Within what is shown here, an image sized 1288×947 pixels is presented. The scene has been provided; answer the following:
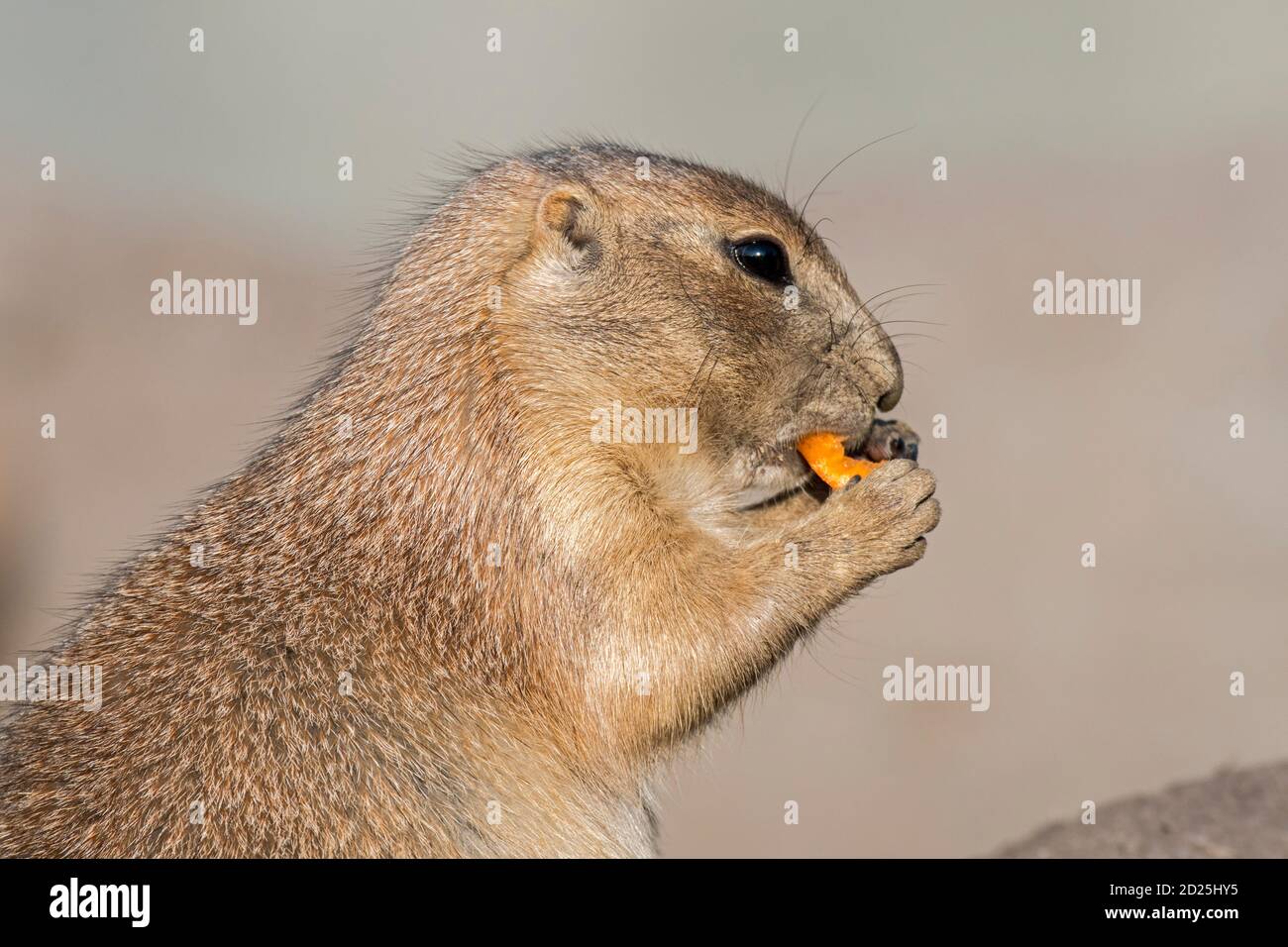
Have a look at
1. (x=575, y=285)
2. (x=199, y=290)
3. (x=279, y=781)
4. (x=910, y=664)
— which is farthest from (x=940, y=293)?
(x=279, y=781)

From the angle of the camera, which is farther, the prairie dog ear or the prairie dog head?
the prairie dog ear

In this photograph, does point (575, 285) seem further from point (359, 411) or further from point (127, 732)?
point (127, 732)

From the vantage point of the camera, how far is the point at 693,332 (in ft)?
19.1

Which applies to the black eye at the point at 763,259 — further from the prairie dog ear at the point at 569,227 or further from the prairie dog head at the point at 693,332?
the prairie dog ear at the point at 569,227

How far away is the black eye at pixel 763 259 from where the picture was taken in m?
5.93

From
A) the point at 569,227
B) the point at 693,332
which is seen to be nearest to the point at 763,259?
the point at 693,332

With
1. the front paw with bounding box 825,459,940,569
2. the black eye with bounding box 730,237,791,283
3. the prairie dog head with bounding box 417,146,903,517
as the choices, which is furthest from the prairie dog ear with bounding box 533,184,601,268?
the front paw with bounding box 825,459,940,569

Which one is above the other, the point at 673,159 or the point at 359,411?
the point at 673,159

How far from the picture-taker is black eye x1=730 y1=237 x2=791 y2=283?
19.5 ft

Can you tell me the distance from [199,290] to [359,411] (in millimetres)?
21777

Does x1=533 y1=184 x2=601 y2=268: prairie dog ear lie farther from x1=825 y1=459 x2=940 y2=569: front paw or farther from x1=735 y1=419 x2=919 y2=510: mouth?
x1=825 y1=459 x2=940 y2=569: front paw

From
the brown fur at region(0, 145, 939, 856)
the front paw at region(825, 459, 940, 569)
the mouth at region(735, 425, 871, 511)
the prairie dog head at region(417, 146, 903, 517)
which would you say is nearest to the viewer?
the brown fur at region(0, 145, 939, 856)
